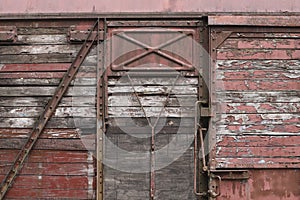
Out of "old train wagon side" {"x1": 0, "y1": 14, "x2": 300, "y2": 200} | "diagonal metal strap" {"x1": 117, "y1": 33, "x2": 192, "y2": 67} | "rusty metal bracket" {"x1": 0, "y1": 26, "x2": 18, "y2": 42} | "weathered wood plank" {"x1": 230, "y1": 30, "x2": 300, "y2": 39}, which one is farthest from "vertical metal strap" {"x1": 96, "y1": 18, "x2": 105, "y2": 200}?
"weathered wood plank" {"x1": 230, "y1": 30, "x2": 300, "y2": 39}

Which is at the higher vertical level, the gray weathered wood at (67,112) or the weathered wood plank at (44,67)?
the weathered wood plank at (44,67)

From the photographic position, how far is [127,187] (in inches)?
182

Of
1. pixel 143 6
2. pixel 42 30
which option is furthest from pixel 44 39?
pixel 143 6

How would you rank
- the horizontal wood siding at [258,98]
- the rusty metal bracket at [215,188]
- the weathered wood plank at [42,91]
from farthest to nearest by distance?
the weathered wood plank at [42,91]
the horizontal wood siding at [258,98]
the rusty metal bracket at [215,188]

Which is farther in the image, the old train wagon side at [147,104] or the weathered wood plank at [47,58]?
the weathered wood plank at [47,58]

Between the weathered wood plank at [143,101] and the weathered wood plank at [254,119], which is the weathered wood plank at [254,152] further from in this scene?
the weathered wood plank at [143,101]

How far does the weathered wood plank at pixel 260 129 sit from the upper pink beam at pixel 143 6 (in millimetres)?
1354

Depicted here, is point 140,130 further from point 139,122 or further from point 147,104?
point 147,104

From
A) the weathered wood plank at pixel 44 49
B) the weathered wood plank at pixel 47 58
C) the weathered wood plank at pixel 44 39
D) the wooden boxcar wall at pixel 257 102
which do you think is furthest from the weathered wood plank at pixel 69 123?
the wooden boxcar wall at pixel 257 102

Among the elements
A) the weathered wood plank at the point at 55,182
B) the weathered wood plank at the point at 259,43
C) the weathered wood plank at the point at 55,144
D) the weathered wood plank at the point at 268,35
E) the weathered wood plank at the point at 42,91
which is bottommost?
the weathered wood plank at the point at 55,182

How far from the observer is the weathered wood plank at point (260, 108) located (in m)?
4.62

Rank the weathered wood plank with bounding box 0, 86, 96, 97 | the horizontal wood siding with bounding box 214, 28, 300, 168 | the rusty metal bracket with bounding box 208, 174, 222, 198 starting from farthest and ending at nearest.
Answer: the weathered wood plank with bounding box 0, 86, 96, 97 → the horizontal wood siding with bounding box 214, 28, 300, 168 → the rusty metal bracket with bounding box 208, 174, 222, 198

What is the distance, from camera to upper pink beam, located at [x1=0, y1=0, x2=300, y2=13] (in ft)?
15.4

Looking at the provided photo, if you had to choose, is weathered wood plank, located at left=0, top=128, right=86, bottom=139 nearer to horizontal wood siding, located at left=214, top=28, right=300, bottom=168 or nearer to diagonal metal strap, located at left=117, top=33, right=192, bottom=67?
diagonal metal strap, located at left=117, top=33, right=192, bottom=67
